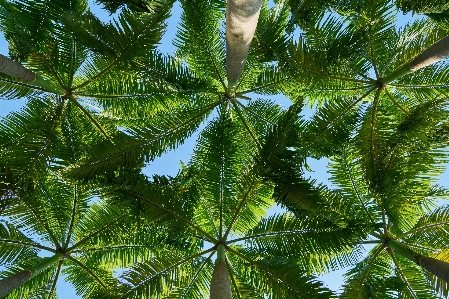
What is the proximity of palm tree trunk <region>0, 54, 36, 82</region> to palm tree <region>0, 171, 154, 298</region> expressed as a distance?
138 cm

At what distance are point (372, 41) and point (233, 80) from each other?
66.9 inches

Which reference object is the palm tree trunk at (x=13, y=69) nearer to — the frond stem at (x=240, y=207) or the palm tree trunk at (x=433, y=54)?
the frond stem at (x=240, y=207)

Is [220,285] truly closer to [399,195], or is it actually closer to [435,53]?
[399,195]

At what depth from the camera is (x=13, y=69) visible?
4.07 metres

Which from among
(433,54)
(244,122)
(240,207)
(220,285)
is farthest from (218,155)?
(433,54)

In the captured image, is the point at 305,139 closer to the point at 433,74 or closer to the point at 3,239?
the point at 433,74

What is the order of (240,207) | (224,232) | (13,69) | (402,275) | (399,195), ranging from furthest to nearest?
(224,232) < (402,275) < (240,207) < (399,195) < (13,69)

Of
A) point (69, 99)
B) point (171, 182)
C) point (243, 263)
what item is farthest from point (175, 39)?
point (243, 263)

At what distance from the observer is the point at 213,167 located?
5.19 meters

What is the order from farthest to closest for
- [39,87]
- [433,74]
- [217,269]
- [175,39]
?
[175,39] < [433,74] < [39,87] < [217,269]

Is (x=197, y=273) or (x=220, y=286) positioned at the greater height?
(x=197, y=273)

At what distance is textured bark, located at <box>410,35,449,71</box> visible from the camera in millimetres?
4237

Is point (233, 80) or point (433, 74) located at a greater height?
point (433, 74)

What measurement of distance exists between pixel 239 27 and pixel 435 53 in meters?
1.90
